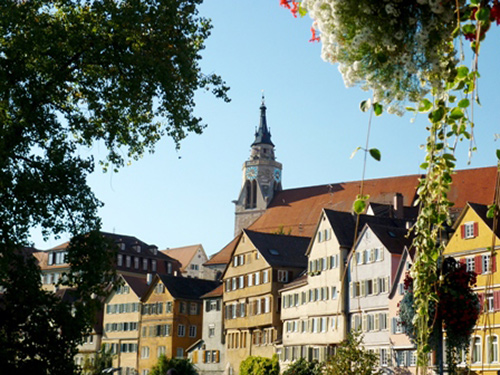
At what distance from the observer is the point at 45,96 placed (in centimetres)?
1798

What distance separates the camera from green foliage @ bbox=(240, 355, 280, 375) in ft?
194

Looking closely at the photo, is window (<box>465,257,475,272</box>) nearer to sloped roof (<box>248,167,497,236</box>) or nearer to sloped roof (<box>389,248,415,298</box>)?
sloped roof (<box>389,248,415,298</box>)

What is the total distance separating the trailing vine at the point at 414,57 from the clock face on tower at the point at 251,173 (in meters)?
132

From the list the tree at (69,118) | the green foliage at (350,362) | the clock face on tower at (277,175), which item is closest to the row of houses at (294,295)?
the green foliage at (350,362)

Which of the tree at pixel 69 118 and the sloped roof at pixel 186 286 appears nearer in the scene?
the tree at pixel 69 118

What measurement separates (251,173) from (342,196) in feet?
107

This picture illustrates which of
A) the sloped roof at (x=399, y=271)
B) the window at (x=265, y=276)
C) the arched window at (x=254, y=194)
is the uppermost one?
the arched window at (x=254, y=194)

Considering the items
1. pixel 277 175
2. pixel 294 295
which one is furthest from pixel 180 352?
pixel 277 175

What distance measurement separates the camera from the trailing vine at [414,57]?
3.75 m

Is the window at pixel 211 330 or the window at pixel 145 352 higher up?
the window at pixel 211 330

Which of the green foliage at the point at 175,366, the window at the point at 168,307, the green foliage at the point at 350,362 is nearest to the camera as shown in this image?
the green foliage at the point at 350,362

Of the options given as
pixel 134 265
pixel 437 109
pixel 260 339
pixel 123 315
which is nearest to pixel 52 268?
pixel 134 265

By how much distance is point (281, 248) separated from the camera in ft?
217

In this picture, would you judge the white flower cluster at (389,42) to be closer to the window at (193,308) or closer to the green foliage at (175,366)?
the green foliage at (175,366)
